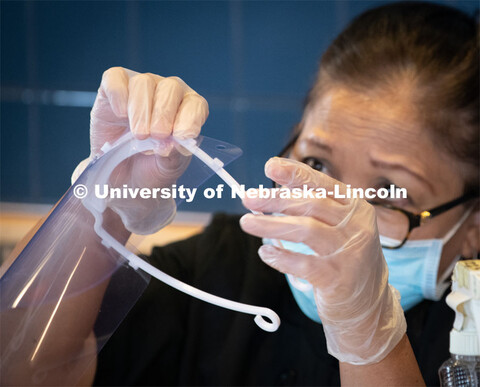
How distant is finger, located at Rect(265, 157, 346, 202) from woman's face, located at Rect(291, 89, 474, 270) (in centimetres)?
40

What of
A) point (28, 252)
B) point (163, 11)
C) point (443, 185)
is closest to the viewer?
point (28, 252)

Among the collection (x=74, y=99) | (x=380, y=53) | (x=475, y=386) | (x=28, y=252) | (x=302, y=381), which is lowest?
(x=302, y=381)

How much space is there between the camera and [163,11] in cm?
210

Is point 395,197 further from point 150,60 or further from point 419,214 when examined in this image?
point 150,60

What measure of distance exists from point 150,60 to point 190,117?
4.81 ft

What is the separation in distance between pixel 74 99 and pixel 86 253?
1528 mm

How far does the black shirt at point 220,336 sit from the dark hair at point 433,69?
0.33 meters

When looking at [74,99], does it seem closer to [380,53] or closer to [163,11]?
[163,11]

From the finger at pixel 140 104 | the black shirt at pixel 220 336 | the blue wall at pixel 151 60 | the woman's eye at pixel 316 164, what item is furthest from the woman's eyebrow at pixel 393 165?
the blue wall at pixel 151 60

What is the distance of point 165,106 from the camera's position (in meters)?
0.72

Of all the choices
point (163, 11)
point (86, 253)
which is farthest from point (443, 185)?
point (163, 11)

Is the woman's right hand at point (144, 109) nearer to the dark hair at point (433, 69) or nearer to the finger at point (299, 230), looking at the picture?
the finger at point (299, 230)

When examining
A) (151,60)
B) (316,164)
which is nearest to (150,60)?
(151,60)

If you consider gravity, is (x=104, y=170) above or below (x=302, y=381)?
above
